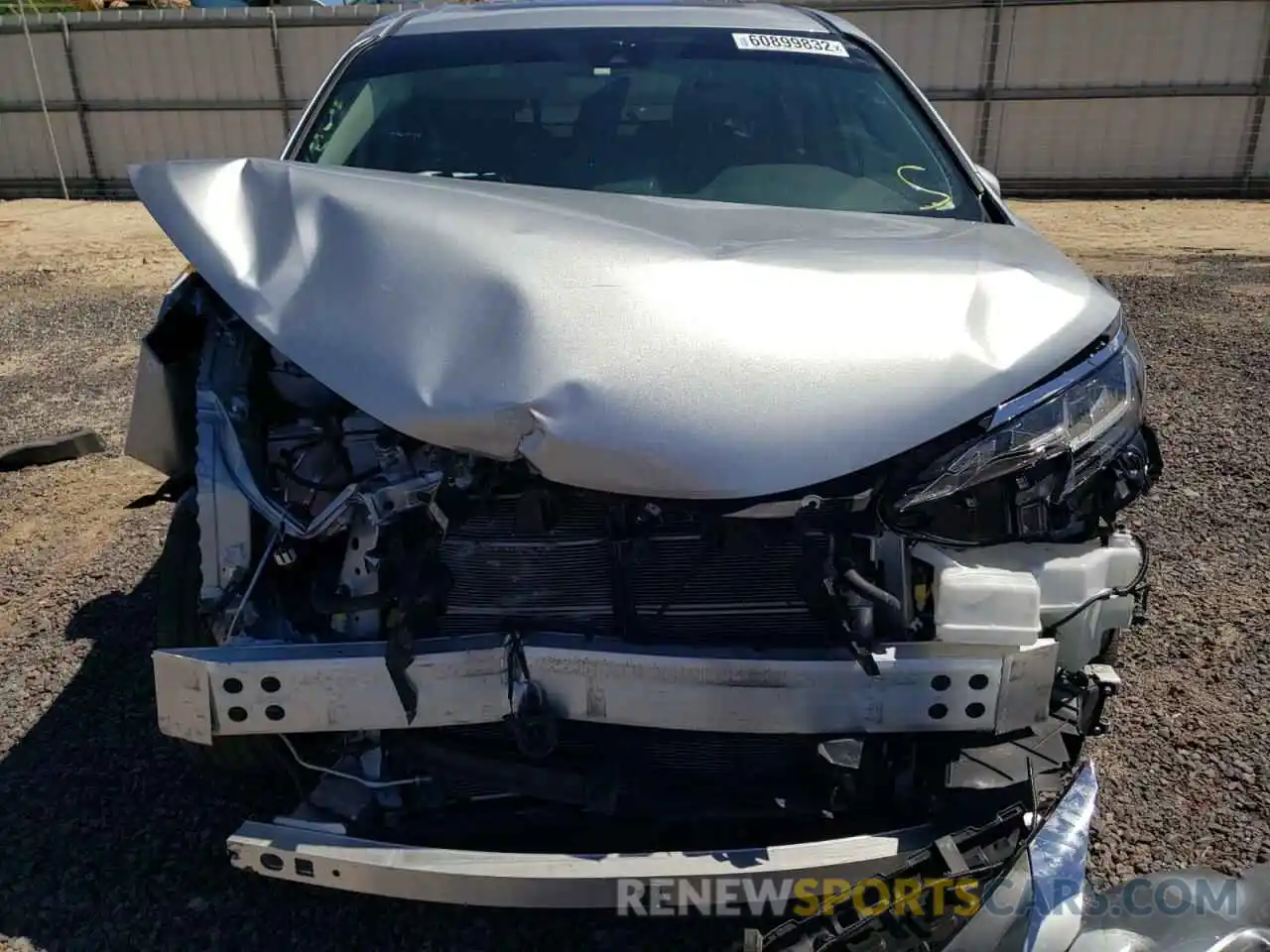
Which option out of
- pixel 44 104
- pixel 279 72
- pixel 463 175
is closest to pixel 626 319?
pixel 463 175

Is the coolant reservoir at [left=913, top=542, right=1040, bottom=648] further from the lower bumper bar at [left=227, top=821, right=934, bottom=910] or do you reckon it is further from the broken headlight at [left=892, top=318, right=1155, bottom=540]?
the lower bumper bar at [left=227, top=821, right=934, bottom=910]

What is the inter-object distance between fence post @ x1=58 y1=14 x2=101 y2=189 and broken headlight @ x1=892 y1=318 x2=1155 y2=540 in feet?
52.8

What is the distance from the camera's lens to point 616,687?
6.30 ft

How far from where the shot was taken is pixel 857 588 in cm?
189

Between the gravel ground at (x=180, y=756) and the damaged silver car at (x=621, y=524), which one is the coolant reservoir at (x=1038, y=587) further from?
the gravel ground at (x=180, y=756)

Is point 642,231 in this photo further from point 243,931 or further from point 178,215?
point 243,931

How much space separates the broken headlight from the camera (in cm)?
185

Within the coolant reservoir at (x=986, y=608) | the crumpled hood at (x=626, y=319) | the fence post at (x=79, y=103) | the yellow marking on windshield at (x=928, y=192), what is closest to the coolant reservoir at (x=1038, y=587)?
the coolant reservoir at (x=986, y=608)

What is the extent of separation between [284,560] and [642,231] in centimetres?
102

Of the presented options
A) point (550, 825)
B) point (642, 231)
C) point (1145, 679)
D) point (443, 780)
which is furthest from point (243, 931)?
point (1145, 679)

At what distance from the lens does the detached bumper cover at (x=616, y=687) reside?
74.0 inches

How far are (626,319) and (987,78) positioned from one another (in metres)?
→ 13.0

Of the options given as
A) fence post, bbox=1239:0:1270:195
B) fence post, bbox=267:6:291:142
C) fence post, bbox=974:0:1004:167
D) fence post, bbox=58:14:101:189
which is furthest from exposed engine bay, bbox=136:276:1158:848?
fence post, bbox=58:14:101:189

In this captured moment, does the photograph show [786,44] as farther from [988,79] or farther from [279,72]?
[279,72]
